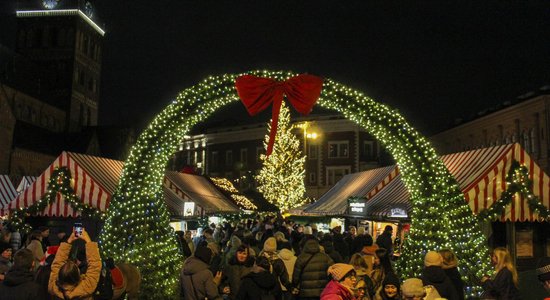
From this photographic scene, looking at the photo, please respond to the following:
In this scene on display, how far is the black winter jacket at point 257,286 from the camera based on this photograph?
6.69 meters

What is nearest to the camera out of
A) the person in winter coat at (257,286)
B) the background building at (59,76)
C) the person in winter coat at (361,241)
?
the person in winter coat at (257,286)

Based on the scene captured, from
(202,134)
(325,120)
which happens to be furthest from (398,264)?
(202,134)

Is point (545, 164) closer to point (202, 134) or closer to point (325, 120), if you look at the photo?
point (325, 120)

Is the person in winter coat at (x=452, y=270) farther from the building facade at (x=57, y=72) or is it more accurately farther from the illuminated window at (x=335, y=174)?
the building facade at (x=57, y=72)

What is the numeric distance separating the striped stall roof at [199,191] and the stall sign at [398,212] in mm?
8056

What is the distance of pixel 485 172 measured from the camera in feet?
43.3

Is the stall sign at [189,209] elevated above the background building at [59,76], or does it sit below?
below

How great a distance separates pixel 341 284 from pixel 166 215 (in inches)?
273

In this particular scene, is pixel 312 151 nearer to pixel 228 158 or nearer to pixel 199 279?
pixel 228 158

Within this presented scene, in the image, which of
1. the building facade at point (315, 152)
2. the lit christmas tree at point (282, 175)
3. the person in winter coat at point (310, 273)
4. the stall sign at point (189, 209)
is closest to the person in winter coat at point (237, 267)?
the person in winter coat at point (310, 273)

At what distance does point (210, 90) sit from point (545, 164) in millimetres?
30598

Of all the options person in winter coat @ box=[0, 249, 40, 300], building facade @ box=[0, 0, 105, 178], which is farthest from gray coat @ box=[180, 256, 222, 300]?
building facade @ box=[0, 0, 105, 178]

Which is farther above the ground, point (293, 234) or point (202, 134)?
point (202, 134)

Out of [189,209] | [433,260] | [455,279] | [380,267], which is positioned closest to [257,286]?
[433,260]
